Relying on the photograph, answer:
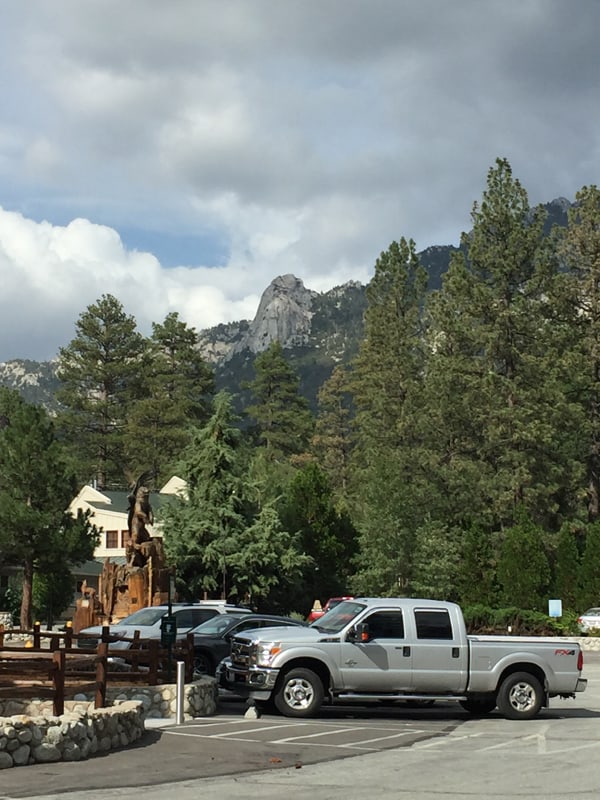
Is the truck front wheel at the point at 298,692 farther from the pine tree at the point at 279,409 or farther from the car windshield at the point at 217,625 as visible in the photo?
the pine tree at the point at 279,409

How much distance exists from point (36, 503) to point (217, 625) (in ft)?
99.0

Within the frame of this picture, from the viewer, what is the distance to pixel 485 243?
201ft

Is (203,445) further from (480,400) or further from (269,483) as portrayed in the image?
(480,400)

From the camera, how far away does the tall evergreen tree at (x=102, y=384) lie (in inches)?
3634

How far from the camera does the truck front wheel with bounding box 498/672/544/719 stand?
703 inches

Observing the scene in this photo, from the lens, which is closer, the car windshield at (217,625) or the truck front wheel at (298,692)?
the truck front wheel at (298,692)

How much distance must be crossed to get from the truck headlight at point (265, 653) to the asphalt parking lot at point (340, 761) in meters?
0.88

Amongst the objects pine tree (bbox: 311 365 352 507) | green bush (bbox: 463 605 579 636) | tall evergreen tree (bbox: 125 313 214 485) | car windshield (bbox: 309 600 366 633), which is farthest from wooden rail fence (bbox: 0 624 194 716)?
pine tree (bbox: 311 365 352 507)

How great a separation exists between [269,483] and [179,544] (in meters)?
9.71

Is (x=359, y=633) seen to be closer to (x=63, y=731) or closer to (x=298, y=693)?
(x=298, y=693)

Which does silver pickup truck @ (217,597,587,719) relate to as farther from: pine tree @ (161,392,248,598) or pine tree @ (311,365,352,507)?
pine tree @ (311,365,352,507)

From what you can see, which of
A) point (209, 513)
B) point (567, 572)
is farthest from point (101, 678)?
point (567, 572)

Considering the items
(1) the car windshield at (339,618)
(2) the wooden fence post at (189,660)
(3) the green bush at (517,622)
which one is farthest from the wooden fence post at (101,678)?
(3) the green bush at (517,622)

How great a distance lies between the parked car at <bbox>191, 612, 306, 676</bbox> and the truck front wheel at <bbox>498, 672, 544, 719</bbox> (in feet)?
17.6
